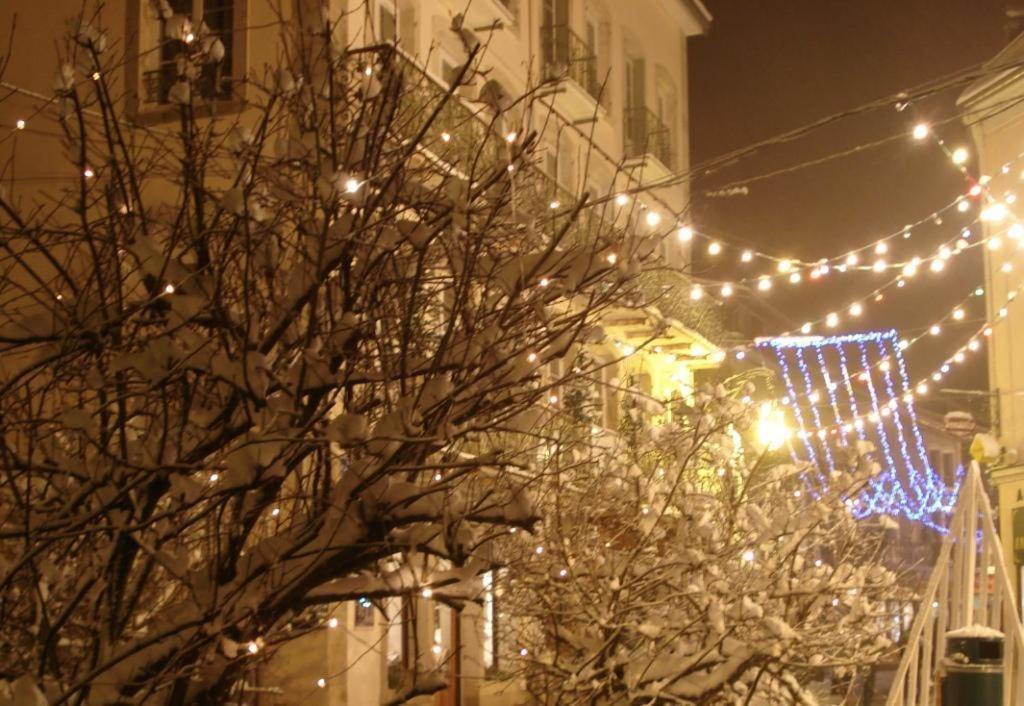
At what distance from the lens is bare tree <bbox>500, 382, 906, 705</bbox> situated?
10867mm

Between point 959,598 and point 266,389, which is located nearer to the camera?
point 266,389

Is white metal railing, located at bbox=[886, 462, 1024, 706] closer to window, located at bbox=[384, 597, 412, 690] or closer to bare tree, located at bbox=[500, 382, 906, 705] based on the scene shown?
bare tree, located at bbox=[500, 382, 906, 705]

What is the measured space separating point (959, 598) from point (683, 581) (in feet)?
12.3

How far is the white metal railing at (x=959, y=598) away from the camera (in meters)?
8.04

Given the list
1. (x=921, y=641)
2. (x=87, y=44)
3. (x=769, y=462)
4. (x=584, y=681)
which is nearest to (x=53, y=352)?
(x=87, y=44)

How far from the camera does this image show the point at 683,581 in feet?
38.5

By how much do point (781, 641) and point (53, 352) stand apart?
247 inches

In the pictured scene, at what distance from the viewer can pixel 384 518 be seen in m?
5.90

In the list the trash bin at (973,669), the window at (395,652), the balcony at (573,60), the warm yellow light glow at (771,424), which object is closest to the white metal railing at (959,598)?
the trash bin at (973,669)

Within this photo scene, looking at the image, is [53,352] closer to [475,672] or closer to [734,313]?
[475,672]

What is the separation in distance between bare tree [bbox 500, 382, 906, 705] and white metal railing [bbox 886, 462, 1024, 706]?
5.98 ft

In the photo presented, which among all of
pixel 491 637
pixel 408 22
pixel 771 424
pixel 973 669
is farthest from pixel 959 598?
pixel 408 22

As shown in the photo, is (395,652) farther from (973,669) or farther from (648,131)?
(648,131)

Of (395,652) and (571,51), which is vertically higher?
(571,51)
